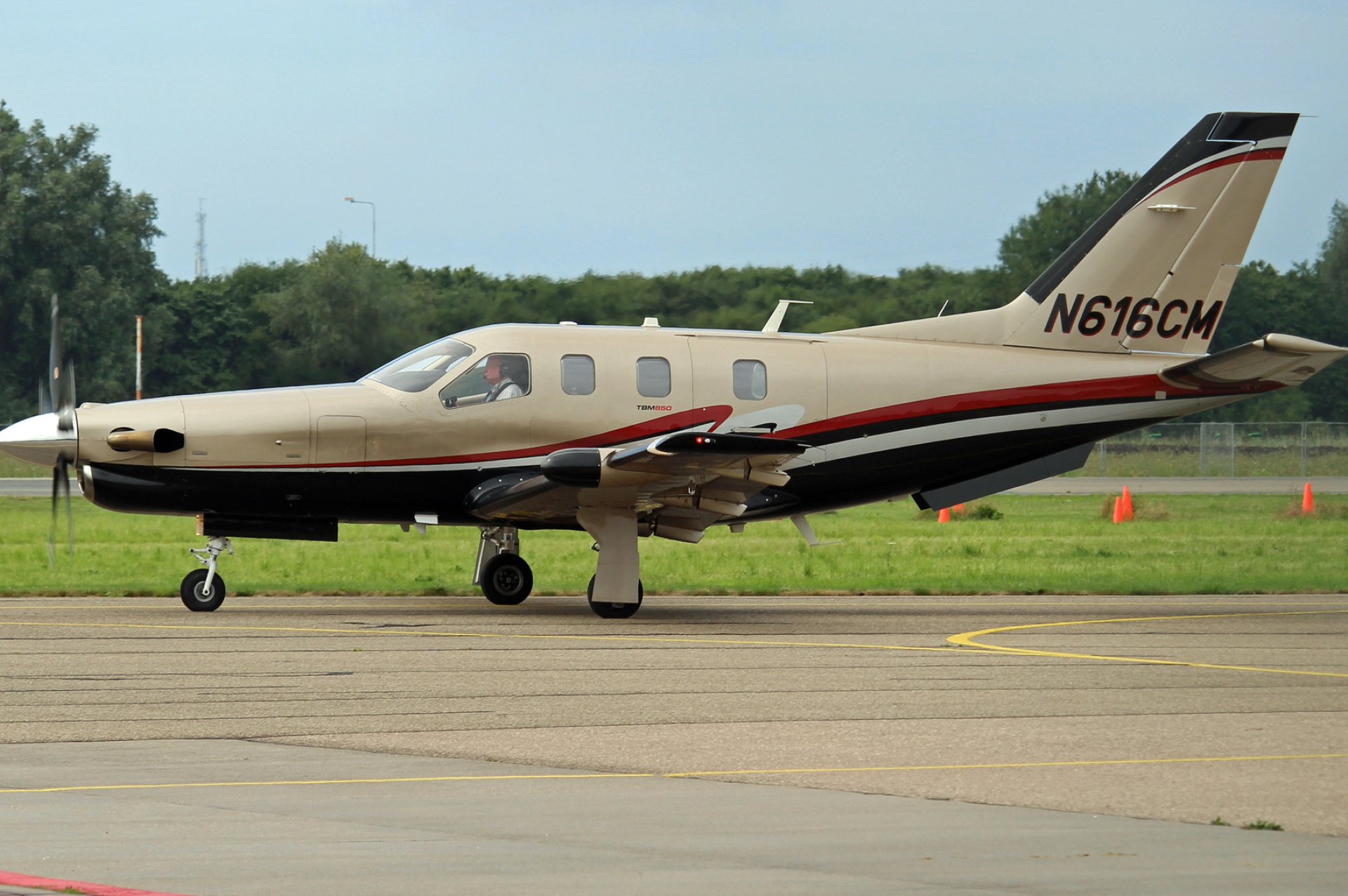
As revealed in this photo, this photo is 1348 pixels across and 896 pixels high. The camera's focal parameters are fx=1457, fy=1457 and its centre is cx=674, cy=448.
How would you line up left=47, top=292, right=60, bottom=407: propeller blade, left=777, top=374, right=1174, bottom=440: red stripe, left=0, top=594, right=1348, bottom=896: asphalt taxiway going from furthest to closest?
left=777, top=374, right=1174, bottom=440: red stripe → left=47, top=292, right=60, bottom=407: propeller blade → left=0, top=594, right=1348, bottom=896: asphalt taxiway

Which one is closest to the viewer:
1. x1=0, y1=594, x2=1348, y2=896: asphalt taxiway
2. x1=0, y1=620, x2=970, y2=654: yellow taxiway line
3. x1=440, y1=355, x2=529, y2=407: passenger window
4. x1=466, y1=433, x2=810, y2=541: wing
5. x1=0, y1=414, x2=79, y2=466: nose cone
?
x1=0, y1=594, x2=1348, y2=896: asphalt taxiway

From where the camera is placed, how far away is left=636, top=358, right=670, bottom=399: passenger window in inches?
660

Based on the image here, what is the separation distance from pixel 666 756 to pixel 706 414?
8663 mm

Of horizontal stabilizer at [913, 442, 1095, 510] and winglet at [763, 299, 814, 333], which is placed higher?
winglet at [763, 299, 814, 333]

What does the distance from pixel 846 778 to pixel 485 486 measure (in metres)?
9.29

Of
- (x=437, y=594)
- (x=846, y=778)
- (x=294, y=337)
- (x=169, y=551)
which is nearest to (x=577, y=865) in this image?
(x=846, y=778)

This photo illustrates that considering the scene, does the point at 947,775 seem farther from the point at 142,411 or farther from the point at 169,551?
the point at 169,551

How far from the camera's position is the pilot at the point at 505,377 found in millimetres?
16484

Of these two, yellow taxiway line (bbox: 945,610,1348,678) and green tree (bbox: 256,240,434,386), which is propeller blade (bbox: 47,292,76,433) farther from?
green tree (bbox: 256,240,434,386)

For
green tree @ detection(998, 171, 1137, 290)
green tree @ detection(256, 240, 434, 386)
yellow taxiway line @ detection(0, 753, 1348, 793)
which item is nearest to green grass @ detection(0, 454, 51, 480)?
green tree @ detection(256, 240, 434, 386)

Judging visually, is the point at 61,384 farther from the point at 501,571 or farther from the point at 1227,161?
the point at 1227,161

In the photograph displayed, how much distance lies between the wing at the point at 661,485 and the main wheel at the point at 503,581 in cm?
81

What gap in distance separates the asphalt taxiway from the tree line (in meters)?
14.1

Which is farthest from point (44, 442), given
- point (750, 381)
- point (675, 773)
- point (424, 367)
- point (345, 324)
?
point (345, 324)
